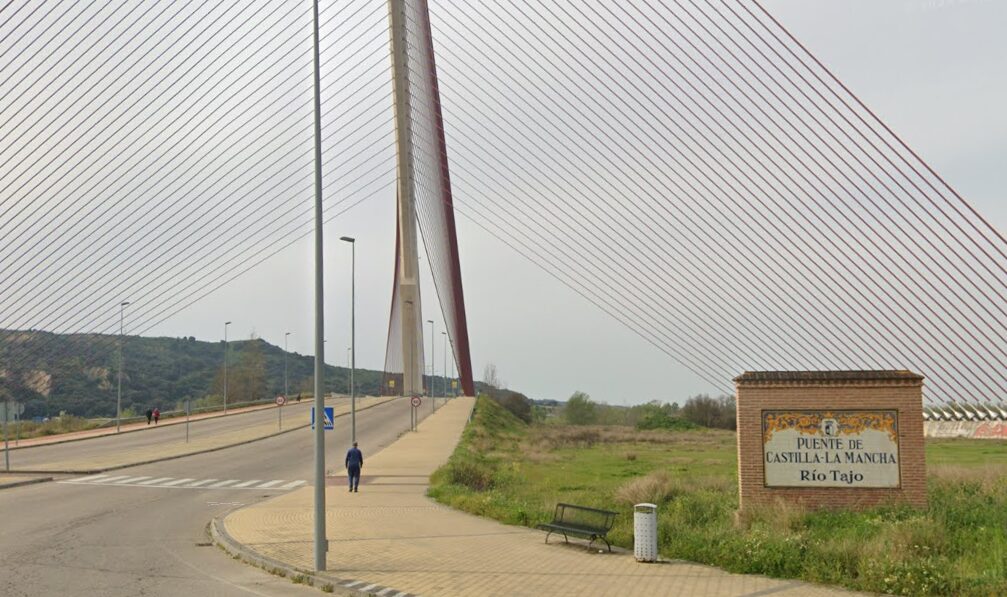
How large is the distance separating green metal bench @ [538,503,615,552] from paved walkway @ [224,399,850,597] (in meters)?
0.26

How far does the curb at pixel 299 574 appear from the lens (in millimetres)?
10242

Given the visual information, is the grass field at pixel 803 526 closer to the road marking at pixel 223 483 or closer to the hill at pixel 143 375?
the road marking at pixel 223 483

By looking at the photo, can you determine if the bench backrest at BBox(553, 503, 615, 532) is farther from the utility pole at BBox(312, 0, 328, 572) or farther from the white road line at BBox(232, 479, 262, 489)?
the white road line at BBox(232, 479, 262, 489)

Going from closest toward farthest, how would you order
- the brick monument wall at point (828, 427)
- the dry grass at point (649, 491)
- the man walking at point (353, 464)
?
the brick monument wall at point (828, 427) < the dry grass at point (649, 491) < the man walking at point (353, 464)

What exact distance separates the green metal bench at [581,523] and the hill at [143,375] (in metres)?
21.2

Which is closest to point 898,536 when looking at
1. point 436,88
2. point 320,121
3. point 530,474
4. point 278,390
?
point 320,121

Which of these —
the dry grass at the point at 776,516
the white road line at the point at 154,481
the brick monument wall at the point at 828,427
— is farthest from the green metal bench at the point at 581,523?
the white road line at the point at 154,481

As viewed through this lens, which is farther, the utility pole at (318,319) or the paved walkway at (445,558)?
the utility pole at (318,319)

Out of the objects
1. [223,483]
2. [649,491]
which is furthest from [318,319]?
[223,483]

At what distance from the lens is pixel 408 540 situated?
1399 cm

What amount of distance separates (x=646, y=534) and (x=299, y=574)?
185 inches

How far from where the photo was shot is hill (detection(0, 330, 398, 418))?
30.9 meters

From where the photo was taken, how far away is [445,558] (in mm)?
12242

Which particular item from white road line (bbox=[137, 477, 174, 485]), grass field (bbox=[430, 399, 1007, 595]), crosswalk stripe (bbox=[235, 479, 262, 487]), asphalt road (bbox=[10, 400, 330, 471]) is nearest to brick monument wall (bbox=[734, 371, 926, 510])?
grass field (bbox=[430, 399, 1007, 595])
